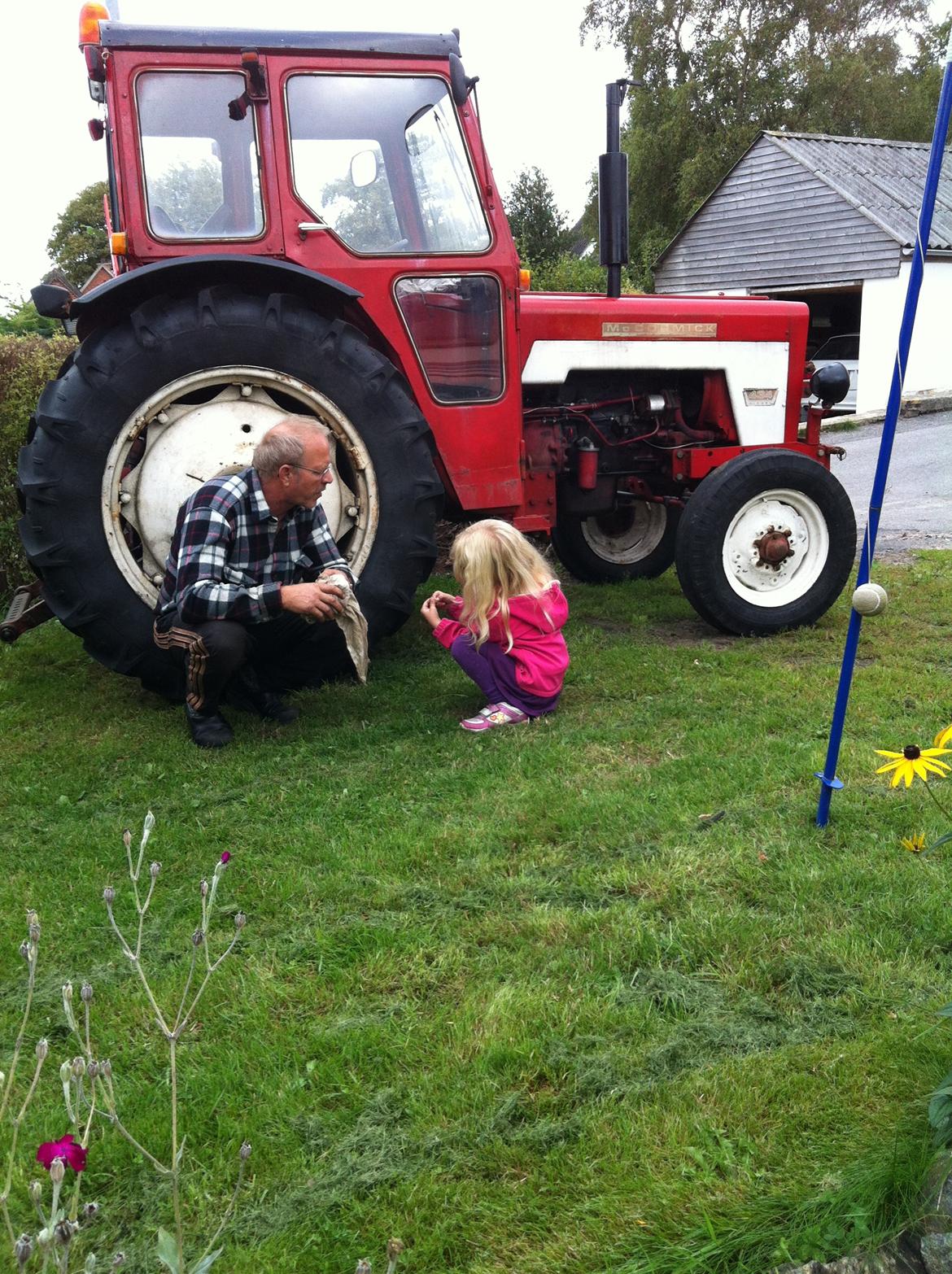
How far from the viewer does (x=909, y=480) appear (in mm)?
10617

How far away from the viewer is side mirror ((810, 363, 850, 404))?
566 cm

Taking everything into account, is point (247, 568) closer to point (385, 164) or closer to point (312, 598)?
point (312, 598)

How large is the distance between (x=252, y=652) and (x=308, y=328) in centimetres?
125

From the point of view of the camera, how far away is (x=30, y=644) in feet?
18.2

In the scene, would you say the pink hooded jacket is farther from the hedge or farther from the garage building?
the garage building

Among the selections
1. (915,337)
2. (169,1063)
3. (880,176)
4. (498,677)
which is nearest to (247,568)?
(498,677)

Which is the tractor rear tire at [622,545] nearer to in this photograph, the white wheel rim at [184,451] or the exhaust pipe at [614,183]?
the exhaust pipe at [614,183]

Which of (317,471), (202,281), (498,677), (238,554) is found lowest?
(498,677)

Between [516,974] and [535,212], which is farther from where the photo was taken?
[535,212]

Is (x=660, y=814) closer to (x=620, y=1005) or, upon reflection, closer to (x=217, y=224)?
(x=620, y=1005)

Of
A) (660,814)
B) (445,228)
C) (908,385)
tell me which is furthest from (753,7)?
(660,814)

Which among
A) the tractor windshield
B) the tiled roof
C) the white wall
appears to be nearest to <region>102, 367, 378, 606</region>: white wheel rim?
the tractor windshield

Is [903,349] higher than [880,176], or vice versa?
[880,176]

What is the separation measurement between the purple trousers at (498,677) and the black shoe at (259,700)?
718 millimetres
